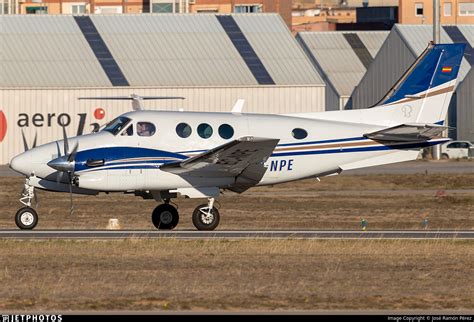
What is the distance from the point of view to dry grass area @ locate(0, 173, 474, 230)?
3812cm

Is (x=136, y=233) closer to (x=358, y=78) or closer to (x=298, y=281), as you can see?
(x=298, y=281)

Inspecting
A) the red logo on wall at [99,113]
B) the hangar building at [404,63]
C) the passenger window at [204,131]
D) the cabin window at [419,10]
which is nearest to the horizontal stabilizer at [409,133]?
the passenger window at [204,131]

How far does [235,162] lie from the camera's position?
98.4 ft

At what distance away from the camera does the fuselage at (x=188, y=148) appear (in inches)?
1168

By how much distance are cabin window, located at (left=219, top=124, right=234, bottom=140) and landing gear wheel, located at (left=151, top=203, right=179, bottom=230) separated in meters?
2.44

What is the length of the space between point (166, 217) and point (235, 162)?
9.18 ft

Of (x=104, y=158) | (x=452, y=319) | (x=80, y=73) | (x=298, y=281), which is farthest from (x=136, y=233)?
(x=80, y=73)

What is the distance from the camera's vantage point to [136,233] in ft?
96.5

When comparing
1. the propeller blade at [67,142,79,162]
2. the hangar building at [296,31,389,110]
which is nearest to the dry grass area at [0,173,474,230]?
the propeller blade at [67,142,79,162]

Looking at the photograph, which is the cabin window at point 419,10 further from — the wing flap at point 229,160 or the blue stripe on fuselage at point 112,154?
the blue stripe on fuselage at point 112,154

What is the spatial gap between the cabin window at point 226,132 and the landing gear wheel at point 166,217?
244 centimetres

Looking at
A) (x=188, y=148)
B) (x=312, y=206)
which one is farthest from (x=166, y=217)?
(x=312, y=206)

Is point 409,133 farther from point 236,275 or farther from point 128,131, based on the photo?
point 236,275

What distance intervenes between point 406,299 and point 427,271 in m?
3.65
